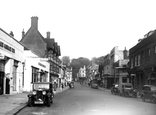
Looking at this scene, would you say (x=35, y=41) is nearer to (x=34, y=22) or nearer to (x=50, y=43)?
(x=34, y=22)

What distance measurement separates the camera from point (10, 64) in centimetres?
2720

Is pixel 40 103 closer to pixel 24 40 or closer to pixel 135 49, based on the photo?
pixel 135 49

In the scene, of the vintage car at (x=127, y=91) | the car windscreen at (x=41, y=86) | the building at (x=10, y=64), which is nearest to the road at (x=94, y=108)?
the car windscreen at (x=41, y=86)

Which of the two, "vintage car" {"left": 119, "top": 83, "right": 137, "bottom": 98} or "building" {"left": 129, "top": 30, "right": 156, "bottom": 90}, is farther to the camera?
"building" {"left": 129, "top": 30, "right": 156, "bottom": 90}

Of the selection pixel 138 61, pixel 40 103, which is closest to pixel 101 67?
pixel 138 61

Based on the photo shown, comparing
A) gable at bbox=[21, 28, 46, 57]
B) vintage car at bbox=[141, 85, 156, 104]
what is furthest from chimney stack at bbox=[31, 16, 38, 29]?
vintage car at bbox=[141, 85, 156, 104]

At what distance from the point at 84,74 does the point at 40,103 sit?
166765 mm

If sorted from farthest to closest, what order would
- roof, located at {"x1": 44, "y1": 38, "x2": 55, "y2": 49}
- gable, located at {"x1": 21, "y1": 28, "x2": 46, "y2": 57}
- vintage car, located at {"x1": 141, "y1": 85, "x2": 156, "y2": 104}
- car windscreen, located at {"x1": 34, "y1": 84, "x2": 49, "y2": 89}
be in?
roof, located at {"x1": 44, "y1": 38, "x2": 55, "y2": 49} < gable, located at {"x1": 21, "y1": 28, "x2": 46, "y2": 57} < vintage car, located at {"x1": 141, "y1": 85, "x2": 156, "y2": 104} < car windscreen, located at {"x1": 34, "y1": 84, "x2": 49, "y2": 89}

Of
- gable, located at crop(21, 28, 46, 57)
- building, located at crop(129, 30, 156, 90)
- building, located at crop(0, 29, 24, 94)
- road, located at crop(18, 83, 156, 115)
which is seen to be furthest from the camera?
gable, located at crop(21, 28, 46, 57)

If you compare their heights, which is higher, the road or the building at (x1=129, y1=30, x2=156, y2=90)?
the building at (x1=129, y1=30, x2=156, y2=90)

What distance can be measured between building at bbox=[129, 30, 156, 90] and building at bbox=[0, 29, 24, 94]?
1769 cm

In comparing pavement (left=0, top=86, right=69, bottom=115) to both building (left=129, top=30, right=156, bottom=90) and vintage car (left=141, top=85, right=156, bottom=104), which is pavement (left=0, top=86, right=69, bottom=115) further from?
building (left=129, top=30, right=156, bottom=90)

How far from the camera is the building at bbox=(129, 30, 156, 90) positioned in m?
34.7

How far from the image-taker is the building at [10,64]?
25.2m
